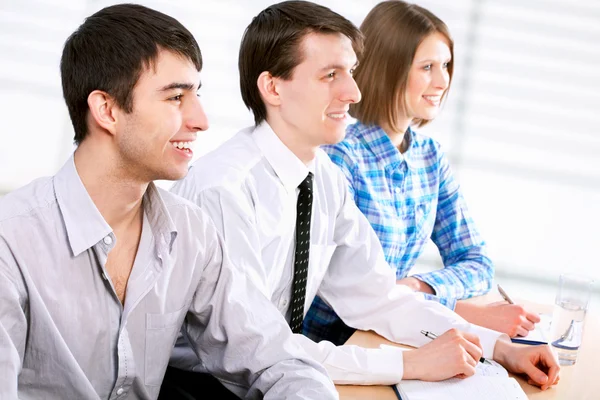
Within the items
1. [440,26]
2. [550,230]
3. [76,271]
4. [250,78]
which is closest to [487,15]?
[550,230]

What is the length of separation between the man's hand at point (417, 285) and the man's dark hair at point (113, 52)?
43.2 inches

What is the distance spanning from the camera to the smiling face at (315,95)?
196cm

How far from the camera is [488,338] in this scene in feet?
6.08

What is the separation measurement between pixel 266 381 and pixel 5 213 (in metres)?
0.55

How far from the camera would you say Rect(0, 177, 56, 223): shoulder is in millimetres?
1264

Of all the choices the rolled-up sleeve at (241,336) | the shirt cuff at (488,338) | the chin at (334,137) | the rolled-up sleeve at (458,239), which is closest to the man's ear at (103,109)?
the rolled-up sleeve at (241,336)

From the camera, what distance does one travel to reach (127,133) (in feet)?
4.59

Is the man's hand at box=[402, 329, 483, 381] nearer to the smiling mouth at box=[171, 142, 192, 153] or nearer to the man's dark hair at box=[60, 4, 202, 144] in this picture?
the smiling mouth at box=[171, 142, 192, 153]

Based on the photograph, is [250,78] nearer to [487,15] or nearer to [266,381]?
[266,381]

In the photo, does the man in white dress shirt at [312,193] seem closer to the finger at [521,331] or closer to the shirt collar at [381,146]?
the finger at [521,331]

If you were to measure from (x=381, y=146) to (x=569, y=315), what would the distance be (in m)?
0.81

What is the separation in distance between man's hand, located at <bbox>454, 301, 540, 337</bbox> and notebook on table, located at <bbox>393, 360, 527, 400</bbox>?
14.1 inches

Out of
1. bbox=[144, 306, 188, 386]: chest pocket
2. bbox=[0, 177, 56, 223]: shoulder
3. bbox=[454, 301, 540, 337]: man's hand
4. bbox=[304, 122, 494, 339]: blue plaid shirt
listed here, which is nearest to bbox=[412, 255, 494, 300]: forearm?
bbox=[304, 122, 494, 339]: blue plaid shirt

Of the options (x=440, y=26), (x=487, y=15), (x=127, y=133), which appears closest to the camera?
(x=127, y=133)
